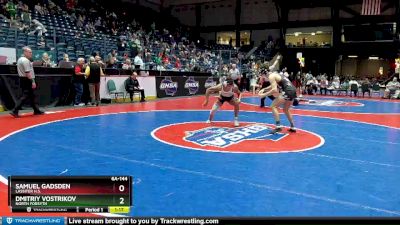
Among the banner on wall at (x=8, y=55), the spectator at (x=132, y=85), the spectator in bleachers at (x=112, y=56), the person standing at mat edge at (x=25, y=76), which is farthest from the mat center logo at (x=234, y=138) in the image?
the spectator in bleachers at (x=112, y=56)

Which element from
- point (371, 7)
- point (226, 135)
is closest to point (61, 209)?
point (226, 135)

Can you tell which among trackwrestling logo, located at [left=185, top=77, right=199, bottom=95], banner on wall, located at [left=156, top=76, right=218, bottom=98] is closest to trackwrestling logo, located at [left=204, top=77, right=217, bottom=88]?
banner on wall, located at [left=156, top=76, right=218, bottom=98]

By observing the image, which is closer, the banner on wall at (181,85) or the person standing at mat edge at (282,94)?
the person standing at mat edge at (282,94)

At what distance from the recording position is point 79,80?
48.5ft

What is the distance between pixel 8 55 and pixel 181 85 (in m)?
9.65

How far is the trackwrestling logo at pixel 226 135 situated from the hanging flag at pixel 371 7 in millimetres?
31771

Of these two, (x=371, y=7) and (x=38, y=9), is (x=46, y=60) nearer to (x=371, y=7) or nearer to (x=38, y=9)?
(x=38, y=9)

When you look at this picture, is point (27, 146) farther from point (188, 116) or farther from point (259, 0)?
point (259, 0)

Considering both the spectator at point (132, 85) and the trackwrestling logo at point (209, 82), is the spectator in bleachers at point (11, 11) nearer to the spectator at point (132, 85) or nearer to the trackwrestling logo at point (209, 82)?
the spectator at point (132, 85)

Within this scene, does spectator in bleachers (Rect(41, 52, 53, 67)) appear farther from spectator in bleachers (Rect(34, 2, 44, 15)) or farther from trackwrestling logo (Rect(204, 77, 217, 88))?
trackwrestling logo (Rect(204, 77, 217, 88))

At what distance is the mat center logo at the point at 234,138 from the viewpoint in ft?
24.2

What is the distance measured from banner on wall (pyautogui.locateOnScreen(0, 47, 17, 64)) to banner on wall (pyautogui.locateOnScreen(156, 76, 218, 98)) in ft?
23.5

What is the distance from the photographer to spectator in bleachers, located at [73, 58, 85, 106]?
574 inches
